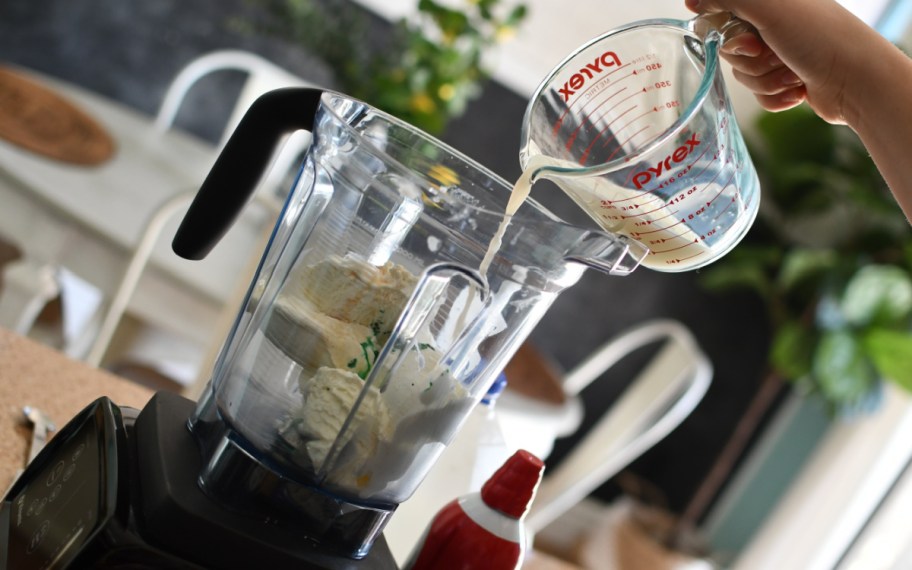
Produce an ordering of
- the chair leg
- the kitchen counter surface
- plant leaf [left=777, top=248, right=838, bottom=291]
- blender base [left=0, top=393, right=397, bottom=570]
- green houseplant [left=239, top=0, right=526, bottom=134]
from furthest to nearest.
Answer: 1. plant leaf [left=777, top=248, right=838, bottom=291]
2. green houseplant [left=239, top=0, right=526, bottom=134]
3. the chair leg
4. the kitchen counter surface
5. blender base [left=0, top=393, right=397, bottom=570]

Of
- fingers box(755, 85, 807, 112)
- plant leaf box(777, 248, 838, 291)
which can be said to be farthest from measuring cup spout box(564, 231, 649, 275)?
plant leaf box(777, 248, 838, 291)

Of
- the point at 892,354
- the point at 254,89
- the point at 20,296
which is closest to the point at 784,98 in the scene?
the point at 20,296

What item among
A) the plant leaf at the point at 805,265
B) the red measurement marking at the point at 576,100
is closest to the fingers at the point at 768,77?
the red measurement marking at the point at 576,100

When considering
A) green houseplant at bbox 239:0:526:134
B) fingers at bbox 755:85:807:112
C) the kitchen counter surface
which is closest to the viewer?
the kitchen counter surface

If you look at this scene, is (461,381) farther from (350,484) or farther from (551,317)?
(551,317)

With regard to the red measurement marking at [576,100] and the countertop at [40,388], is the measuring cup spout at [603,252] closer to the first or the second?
the red measurement marking at [576,100]

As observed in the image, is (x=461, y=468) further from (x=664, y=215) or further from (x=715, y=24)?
(x=715, y=24)

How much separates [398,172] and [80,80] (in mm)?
2824

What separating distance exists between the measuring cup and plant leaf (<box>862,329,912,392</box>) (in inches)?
93.5

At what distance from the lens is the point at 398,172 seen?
515 millimetres

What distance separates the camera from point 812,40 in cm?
66

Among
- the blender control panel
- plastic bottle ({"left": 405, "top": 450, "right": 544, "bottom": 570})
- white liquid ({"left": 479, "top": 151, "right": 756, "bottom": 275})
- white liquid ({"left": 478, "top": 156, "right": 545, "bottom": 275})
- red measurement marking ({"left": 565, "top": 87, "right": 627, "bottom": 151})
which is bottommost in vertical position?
the blender control panel

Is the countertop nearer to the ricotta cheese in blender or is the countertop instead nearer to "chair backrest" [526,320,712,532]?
the ricotta cheese in blender

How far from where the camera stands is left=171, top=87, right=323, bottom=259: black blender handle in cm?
59
